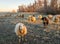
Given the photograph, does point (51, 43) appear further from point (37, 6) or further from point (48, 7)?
point (37, 6)

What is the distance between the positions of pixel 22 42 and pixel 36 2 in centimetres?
1763

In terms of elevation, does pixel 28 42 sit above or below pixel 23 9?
below

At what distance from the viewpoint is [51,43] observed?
5.01 metres

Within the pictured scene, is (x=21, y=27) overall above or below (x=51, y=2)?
below

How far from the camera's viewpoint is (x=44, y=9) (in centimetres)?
2127

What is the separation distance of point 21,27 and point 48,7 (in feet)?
54.2

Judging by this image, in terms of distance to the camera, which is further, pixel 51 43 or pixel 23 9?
pixel 23 9

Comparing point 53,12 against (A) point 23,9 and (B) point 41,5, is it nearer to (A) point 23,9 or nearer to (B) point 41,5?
(B) point 41,5

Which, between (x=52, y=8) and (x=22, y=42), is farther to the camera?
(x=52, y=8)

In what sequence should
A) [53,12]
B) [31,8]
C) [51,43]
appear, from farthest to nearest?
[31,8] < [53,12] < [51,43]

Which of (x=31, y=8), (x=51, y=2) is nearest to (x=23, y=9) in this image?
(x=31, y=8)

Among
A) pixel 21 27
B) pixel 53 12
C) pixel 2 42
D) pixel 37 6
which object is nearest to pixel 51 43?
pixel 21 27

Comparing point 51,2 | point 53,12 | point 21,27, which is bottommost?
point 21,27

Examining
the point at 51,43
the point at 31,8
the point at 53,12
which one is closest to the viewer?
the point at 51,43
